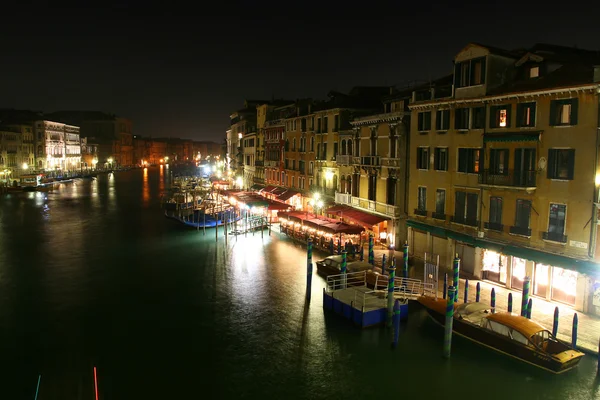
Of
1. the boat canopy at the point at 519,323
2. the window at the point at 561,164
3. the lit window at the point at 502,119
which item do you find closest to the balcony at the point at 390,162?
the lit window at the point at 502,119

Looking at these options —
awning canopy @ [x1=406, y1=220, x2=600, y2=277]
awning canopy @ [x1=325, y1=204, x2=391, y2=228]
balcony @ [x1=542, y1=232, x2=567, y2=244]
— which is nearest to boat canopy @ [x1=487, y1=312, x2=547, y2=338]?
awning canopy @ [x1=406, y1=220, x2=600, y2=277]

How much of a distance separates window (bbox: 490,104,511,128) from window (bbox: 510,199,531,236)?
Answer: 4170mm

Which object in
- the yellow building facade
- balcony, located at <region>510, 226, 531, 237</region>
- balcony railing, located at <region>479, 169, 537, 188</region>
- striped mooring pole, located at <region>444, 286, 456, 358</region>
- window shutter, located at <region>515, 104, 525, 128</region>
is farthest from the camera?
window shutter, located at <region>515, 104, 525, 128</region>

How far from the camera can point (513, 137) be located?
23.9 meters

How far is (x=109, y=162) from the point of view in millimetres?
165375

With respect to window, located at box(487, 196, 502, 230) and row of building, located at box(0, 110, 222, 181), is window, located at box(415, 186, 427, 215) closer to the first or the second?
window, located at box(487, 196, 502, 230)

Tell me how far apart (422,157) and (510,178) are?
7.45 meters

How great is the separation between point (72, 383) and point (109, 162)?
526 ft

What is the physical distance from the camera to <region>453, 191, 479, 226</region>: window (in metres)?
26.6

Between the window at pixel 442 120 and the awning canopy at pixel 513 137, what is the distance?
132 inches

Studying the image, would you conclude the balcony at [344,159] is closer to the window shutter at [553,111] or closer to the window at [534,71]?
the window at [534,71]

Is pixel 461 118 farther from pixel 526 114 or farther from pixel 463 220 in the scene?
pixel 463 220

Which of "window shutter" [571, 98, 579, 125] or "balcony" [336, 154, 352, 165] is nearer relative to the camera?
"window shutter" [571, 98, 579, 125]

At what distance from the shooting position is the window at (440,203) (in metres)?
28.8
